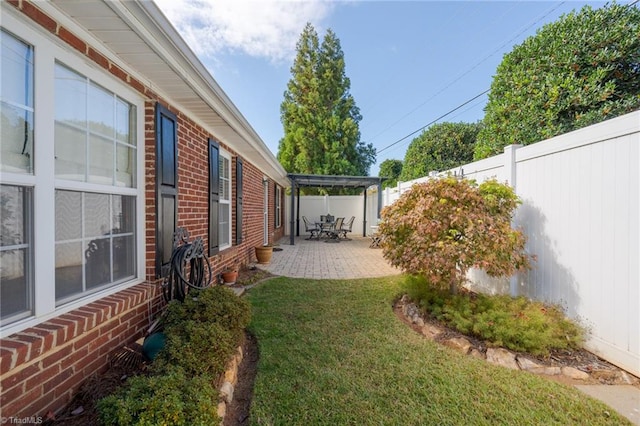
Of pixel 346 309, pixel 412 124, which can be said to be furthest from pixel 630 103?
pixel 412 124

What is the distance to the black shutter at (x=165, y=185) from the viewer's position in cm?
273

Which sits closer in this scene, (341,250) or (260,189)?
(260,189)

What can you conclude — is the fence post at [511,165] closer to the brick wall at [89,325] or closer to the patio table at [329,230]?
the brick wall at [89,325]

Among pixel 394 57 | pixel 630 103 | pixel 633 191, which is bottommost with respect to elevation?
pixel 633 191

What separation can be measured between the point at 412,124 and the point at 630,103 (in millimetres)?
9795

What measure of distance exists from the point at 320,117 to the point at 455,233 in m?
15.1

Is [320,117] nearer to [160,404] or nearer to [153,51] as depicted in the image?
[153,51]

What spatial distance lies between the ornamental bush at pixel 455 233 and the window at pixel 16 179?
11.3ft

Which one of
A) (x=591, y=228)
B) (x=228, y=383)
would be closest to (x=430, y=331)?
(x=591, y=228)

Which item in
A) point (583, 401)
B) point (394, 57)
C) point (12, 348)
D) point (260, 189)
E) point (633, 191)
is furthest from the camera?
point (394, 57)

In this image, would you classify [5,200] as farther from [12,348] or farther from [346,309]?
[346,309]

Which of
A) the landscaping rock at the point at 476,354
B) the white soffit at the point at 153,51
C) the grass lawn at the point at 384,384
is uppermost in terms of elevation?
the white soffit at the point at 153,51

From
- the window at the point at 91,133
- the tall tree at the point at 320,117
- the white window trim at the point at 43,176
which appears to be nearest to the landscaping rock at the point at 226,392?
the white window trim at the point at 43,176

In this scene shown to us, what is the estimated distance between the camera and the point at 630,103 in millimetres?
4008
